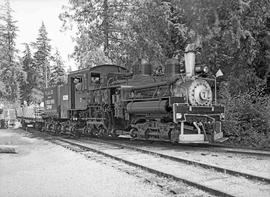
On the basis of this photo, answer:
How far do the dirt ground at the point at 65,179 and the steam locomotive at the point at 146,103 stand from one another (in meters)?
Answer: 3.52

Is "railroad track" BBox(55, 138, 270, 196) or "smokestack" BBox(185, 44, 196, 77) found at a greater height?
"smokestack" BBox(185, 44, 196, 77)

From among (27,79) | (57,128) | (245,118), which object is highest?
(27,79)

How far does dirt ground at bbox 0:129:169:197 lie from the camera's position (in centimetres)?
588

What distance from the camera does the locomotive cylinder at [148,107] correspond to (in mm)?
11695

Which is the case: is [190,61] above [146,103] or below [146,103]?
above

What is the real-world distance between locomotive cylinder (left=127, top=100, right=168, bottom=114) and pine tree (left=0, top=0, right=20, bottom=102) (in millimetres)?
41669

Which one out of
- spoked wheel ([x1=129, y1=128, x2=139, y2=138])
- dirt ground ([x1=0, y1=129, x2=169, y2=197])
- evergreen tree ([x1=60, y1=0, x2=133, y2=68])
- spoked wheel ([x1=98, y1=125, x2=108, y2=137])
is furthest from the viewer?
evergreen tree ([x1=60, y1=0, x2=133, y2=68])

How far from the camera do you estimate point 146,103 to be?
40.9ft

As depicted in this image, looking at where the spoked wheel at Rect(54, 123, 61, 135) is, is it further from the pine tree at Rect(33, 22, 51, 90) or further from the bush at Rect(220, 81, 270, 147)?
the pine tree at Rect(33, 22, 51, 90)

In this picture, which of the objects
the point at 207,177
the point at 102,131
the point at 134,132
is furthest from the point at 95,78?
the point at 207,177

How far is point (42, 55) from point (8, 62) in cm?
1088

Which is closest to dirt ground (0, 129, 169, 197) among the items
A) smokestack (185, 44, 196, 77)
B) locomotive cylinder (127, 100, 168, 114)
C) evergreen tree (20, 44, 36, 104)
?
locomotive cylinder (127, 100, 168, 114)

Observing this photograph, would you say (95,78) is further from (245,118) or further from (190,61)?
(245,118)

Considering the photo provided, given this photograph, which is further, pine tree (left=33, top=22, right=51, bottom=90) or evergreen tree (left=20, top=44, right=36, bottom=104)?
pine tree (left=33, top=22, right=51, bottom=90)
